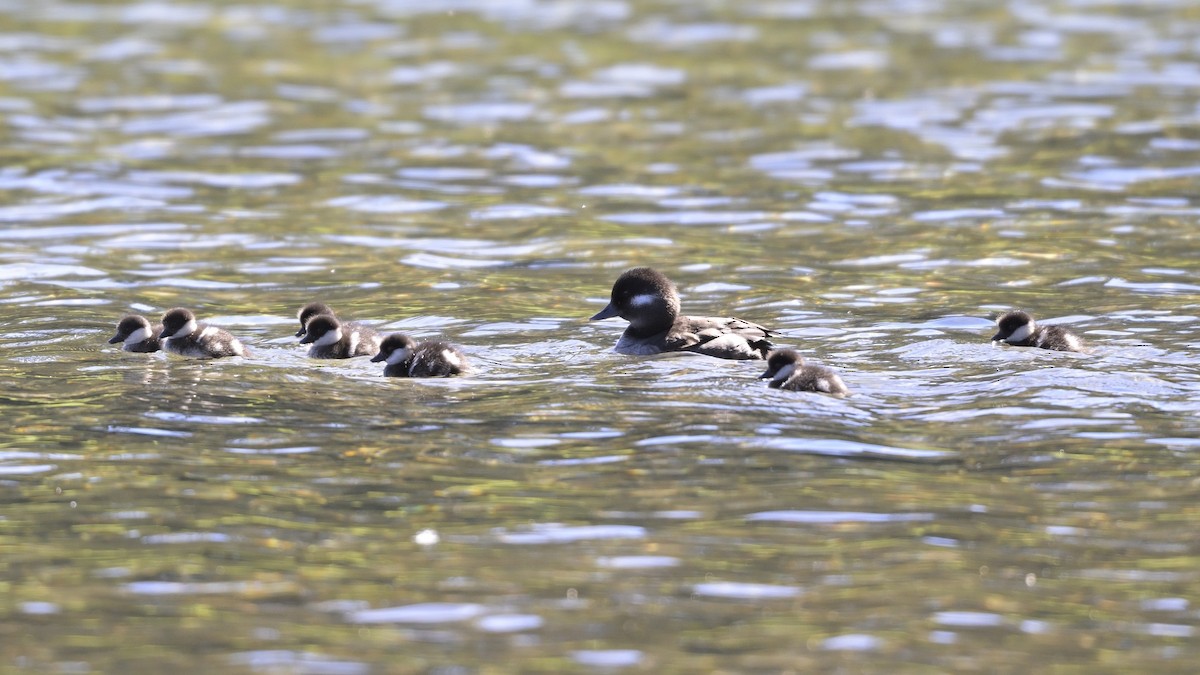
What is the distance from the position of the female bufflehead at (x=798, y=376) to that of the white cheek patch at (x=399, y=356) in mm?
2161

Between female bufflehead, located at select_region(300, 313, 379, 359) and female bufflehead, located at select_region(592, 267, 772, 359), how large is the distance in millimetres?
1610

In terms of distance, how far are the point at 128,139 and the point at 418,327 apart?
29.9 ft

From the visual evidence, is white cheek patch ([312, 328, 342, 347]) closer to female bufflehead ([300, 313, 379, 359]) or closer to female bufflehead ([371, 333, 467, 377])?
female bufflehead ([300, 313, 379, 359])

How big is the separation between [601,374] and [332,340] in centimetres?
175

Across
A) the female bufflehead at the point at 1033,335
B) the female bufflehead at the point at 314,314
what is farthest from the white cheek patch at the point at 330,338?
the female bufflehead at the point at 1033,335

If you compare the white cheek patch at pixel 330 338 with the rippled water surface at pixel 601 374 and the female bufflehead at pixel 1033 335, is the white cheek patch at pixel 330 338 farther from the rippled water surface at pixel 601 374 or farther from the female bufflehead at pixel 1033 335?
the female bufflehead at pixel 1033 335

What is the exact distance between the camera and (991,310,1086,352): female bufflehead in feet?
35.7

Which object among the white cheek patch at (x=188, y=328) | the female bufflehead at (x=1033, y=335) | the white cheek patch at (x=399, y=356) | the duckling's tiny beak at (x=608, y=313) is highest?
the white cheek patch at (x=188, y=328)

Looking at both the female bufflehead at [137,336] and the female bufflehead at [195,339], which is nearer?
the female bufflehead at [195,339]

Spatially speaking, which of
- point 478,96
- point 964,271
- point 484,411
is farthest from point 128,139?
point 484,411

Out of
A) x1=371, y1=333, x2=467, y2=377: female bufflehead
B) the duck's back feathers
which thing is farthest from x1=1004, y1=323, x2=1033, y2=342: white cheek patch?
x1=371, y1=333, x2=467, y2=377: female bufflehead

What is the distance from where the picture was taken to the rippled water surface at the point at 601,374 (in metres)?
6.96

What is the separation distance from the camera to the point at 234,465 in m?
8.79

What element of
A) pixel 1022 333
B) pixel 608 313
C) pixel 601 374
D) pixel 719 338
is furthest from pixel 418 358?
pixel 1022 333
